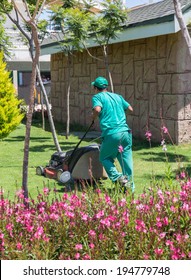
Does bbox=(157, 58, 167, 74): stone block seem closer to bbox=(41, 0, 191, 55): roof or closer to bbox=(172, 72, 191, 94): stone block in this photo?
bbox=(172, 72, 191, 94): stone block

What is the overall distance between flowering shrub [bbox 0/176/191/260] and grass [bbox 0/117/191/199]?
7.18 ft

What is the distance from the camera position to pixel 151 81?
1377 cm

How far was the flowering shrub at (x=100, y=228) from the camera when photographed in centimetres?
357

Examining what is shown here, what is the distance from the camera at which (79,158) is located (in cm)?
790

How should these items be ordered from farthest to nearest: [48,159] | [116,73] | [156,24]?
[116,73], [156,24], [48,159]

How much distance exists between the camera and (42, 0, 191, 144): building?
12.4m

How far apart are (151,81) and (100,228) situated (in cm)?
1026

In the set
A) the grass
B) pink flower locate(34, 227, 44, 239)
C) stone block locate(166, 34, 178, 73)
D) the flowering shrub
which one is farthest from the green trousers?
stone block locate(166, 34, 178, 73)

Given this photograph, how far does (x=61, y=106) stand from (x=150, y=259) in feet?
56.0

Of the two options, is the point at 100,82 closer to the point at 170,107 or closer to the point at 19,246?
the point at 19,246

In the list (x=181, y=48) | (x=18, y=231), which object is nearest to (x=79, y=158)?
(x=18, y=231)

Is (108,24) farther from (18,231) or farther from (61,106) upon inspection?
(18,231)

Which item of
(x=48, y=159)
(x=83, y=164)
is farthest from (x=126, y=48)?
(x=83, y=164)

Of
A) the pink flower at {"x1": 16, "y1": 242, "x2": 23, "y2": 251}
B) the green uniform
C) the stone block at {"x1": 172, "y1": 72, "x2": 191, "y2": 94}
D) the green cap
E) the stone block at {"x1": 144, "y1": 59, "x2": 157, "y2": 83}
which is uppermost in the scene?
the stone block at {"x1": 144, "y1": 59, "x2": 157, "y2": 83}
